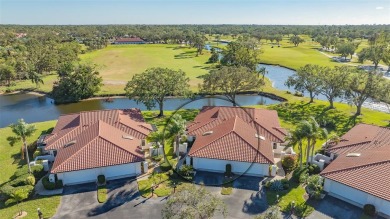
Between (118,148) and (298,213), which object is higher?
(118,148)

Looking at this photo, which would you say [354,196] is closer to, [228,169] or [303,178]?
[303,178]

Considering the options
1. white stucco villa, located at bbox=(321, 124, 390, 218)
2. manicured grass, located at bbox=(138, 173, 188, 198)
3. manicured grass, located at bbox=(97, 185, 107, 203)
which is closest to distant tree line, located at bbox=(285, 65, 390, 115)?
white stucco villa, located at bbox=(321, 124, 390, 218)

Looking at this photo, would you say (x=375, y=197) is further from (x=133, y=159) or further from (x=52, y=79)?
(x=52, y=79)

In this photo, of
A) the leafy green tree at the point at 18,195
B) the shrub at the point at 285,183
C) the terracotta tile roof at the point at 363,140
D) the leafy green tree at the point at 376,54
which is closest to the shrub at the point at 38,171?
the leafy green tree at the point at 18,195

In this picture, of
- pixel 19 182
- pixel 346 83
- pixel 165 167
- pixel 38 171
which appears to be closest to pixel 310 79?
pixel 346 83

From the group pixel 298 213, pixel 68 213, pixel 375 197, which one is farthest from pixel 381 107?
pixel 68 213

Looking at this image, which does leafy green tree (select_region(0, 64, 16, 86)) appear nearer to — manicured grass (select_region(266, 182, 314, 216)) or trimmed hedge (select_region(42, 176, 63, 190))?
trimmed hedge (select_region(42, 176, 63, 190))
